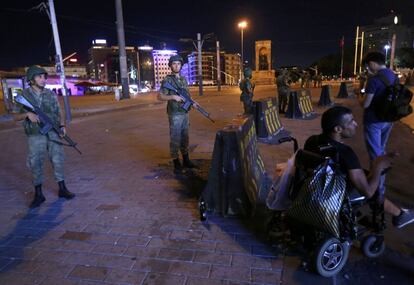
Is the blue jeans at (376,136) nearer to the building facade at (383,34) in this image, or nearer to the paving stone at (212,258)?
the paving stone at (212,258)

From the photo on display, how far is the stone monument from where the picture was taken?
2040 inches

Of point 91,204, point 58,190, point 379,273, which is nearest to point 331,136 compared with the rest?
point 379,273

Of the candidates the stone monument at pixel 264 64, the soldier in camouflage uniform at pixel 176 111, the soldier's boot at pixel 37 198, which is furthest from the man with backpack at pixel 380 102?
the stone monument at pixel 264 64

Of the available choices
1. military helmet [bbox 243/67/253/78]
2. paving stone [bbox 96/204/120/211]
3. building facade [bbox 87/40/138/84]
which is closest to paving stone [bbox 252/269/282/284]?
paving stone [bbox 96/204/120/211]

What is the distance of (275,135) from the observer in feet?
29.1

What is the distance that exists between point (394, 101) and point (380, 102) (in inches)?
6.4

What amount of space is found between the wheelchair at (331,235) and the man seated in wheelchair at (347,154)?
0.29ft

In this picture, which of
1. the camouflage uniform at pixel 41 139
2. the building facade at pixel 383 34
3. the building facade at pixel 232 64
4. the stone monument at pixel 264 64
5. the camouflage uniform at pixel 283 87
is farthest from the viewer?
Result: the building facade at pixel 232 64

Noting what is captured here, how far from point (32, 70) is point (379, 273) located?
4485 millimetres

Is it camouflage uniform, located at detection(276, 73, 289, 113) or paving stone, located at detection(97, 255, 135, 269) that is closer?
paving stone, located at detection(97, 255, 135, 269)

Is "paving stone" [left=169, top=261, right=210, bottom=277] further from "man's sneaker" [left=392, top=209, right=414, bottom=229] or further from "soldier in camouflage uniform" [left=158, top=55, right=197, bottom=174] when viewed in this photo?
"soldier in camouflage uniform" [left=158, top=55, right=197, bottom=174]

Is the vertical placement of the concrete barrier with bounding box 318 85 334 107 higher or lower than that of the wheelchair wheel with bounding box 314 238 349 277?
higher

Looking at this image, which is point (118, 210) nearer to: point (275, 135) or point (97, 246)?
point (97, 246)

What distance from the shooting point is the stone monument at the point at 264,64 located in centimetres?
5182
